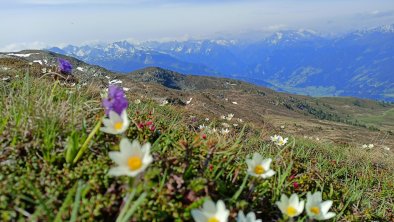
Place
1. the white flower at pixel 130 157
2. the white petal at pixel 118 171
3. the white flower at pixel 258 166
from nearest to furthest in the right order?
the white petal at pixel 118 171 → the white flower at pixel 130 157 → the white flower at pixel 258 166

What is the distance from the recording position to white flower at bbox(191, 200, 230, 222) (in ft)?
9.89

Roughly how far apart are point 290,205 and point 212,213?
979 millimetres

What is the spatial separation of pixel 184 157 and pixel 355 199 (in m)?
2.58

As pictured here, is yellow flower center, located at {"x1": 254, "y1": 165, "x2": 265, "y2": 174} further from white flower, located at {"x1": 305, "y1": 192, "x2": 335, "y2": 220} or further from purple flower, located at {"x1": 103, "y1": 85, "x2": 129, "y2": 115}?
purple flower, located at {"x1": 103, "y1": 85, "x2": 129, "y2": 115}

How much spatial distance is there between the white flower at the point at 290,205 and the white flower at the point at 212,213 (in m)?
0.76

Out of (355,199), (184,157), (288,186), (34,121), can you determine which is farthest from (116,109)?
(355,199)

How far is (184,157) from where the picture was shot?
4.04 m

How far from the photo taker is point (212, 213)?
3.07 meters

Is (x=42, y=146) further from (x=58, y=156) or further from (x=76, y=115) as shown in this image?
(x=76, y=115)

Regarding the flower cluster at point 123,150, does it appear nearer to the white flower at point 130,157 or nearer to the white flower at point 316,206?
the white flower at point 130,157

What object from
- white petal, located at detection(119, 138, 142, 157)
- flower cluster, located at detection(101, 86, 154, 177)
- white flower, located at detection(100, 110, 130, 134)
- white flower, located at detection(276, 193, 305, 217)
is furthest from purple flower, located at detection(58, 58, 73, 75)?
white flower, located at detection(276, 193, 305, 217)

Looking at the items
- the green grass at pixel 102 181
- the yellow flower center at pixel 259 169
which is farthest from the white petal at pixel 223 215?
the yellow flower center at pixel 259 169

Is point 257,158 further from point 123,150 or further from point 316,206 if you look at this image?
point 123,150

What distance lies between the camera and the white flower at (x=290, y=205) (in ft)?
11.9
